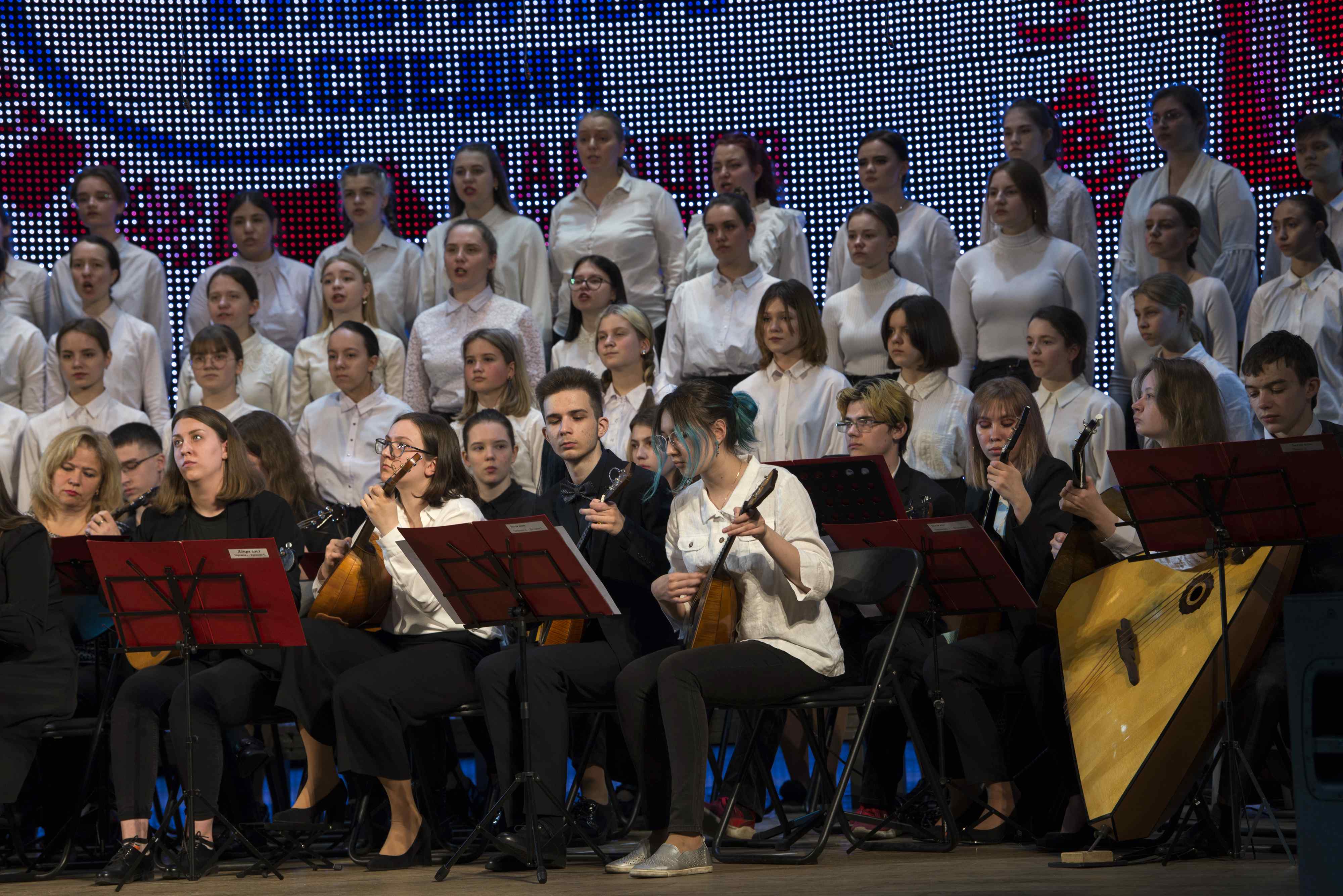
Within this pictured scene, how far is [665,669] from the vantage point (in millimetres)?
4395

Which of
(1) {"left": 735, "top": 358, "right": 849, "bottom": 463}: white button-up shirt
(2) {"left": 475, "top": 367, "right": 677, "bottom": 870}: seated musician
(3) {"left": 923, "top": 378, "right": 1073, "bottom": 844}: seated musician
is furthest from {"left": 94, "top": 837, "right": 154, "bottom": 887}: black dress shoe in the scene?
(1) {"left": 735, "top": 358, "right": 849, "bottom": 463}: white button-up shirt

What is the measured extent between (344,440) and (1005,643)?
11.3 feet

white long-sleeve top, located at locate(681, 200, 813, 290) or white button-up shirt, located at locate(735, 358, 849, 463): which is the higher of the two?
white long-sleeve top, located at locate(681, 200, 813, 290)

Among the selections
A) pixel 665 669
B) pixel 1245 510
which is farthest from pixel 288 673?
pixel 1245 510

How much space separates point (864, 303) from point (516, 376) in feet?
5.40

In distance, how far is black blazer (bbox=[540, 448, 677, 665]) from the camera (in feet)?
16.1

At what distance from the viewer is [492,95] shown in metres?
9.42

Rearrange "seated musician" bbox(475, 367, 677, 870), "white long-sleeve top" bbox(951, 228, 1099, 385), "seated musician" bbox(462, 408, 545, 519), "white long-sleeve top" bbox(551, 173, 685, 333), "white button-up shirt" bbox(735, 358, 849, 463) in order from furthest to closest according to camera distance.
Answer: "white long-sleeve top" bbox(551, 173, 685, 333)
"white long-sleeve top" bbox(951, 228, 1099, 385)
"white button-up shirt" bbox(735, 358, 849, 463)
"seated musician" bbox(462, 408, 545, 519)
"seated musician" bbox(475, 367, 677, 870)

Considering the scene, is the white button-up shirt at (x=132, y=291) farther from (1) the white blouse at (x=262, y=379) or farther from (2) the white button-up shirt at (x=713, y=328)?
(2) the white button-up shirt at (x=713, y=328)

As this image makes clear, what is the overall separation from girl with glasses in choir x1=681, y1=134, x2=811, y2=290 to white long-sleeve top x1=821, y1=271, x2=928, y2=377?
1.52ft

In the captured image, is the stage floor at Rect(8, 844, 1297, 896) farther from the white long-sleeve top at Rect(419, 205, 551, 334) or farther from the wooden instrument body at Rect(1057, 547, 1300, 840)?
the white long-sleeve top at Rect(419, 205, 551, 334)

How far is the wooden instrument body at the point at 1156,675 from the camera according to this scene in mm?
4148

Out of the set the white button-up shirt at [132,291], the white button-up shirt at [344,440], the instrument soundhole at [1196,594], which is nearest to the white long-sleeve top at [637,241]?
the white button-up shirt at [344,440]

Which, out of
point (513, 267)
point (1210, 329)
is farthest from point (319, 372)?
point (1210, 329)
